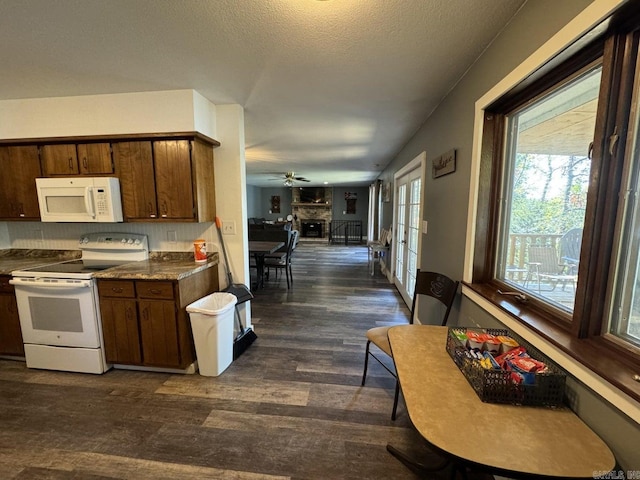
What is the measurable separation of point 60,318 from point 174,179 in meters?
1.47

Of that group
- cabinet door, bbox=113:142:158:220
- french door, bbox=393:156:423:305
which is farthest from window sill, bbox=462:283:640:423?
cabinet door, bbox=113:142:158:220

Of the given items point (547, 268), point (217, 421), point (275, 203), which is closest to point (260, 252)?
Result: point (217, 421)

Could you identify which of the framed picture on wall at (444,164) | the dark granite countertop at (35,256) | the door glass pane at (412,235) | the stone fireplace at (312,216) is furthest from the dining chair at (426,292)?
the stone fireplace at (312,216)

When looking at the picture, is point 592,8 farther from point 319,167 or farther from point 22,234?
point 319,167

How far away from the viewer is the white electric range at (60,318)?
210cm

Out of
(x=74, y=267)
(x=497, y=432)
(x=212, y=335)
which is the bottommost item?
(x=212, y=335)

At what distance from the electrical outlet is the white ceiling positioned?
3.78 ft

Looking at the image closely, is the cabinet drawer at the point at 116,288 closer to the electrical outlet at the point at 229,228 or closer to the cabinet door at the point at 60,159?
the electrical outlet at the point at 229,228

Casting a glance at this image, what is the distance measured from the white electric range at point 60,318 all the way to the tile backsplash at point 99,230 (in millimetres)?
537

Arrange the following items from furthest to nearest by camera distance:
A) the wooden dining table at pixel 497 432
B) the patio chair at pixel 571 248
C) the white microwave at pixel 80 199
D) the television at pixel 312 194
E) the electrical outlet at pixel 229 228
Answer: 1. the television at pixel 312 194
2. the electrical outlet at pixel 229 228
3. the white microwave at pixel 80 199
4. the patio chair at pixel 571 248
5. the wooden dining table at pixel 497 432

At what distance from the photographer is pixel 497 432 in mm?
824

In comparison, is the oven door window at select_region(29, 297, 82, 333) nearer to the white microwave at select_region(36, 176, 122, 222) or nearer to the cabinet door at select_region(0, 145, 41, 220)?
the white microwave at select_region(36, 176, 122, 222)

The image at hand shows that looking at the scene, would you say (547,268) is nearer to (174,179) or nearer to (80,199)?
(174,179)

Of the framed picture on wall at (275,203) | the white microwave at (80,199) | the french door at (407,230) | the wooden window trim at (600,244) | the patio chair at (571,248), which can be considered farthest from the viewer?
the framed picture on wall at (275,203)
